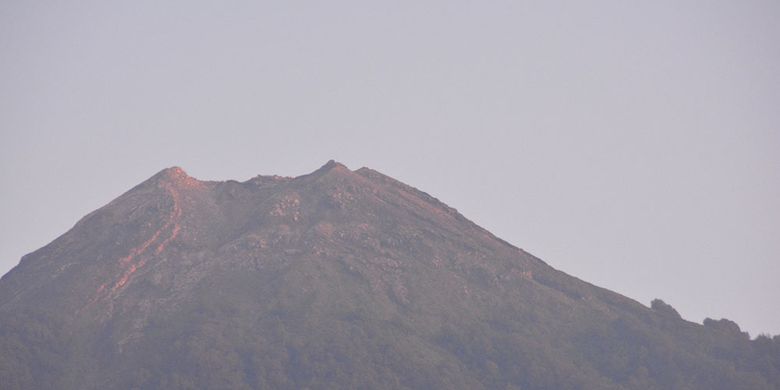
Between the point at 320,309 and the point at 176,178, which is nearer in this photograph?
the point at 320,309

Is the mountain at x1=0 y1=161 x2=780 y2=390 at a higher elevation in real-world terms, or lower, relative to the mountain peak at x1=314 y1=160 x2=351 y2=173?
lower

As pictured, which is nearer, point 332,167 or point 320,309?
point 320,309

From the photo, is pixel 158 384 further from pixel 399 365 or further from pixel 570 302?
pixel 570 302

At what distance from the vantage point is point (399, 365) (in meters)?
138

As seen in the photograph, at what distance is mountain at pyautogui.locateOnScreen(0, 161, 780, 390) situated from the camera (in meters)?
137

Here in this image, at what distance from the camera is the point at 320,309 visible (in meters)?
146

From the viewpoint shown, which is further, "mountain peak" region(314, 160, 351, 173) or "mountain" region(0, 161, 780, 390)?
"mountain peak" region(314, 160, 351, 173)

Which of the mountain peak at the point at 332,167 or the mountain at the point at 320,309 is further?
the mountain peak at the point at 332,167

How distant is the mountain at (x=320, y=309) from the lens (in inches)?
5394

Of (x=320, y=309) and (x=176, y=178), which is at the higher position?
(x=176, y=178)

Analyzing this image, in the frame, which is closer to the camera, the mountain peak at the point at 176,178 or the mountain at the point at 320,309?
the mountain at the point at 320,309

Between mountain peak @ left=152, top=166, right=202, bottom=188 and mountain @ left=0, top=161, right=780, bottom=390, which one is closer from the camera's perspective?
mountain @ left=0, top=161, right=780, bottom=390

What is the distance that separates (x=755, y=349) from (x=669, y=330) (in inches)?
464

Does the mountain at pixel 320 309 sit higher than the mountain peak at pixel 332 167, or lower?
lower
